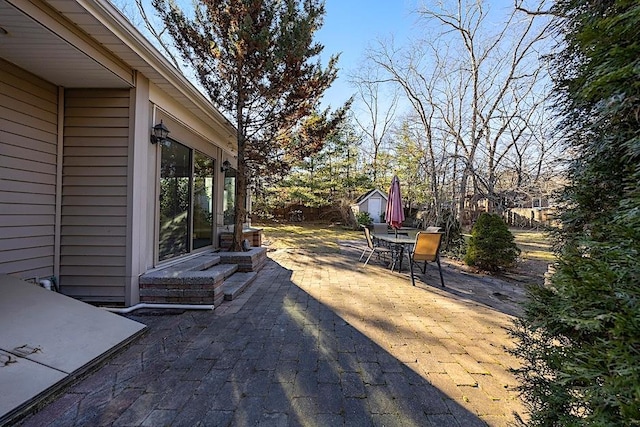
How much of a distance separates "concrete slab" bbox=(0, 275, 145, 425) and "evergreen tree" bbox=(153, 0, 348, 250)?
3.13m

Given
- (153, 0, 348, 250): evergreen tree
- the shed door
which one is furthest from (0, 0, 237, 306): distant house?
the shed door

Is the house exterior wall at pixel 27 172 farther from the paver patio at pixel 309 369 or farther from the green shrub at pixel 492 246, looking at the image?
the green shrub at pixel 492 246

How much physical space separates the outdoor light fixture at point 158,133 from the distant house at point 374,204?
13109mm

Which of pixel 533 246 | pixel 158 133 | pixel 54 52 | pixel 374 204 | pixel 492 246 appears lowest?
pixel 533 246

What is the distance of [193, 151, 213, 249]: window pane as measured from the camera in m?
5.20

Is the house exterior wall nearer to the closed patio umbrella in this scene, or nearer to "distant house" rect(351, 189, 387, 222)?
the closed patio umbrella

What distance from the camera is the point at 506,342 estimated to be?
2.82 metres

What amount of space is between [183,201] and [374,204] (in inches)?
501

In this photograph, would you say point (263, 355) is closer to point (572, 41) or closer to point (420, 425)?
point (420, 425)

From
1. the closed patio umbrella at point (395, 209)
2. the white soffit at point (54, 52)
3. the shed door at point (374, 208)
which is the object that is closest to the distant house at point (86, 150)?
the white soffit at point (54, 52)

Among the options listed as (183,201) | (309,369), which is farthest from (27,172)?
(309,369)

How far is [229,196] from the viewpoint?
23.3 ft

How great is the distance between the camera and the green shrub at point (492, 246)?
19.6ft

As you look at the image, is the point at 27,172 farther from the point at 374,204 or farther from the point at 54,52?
the point at 374,204
